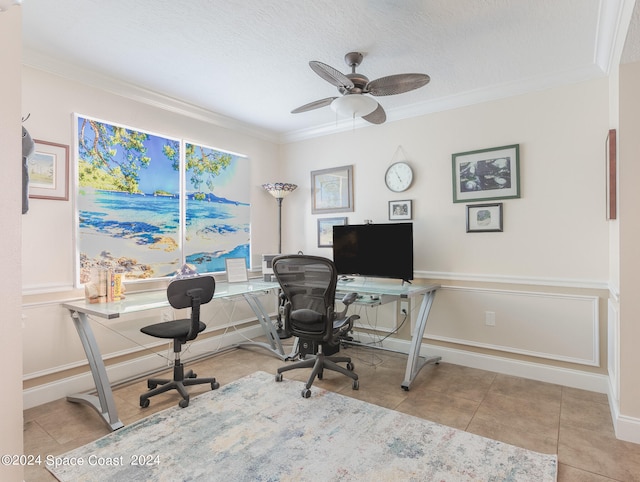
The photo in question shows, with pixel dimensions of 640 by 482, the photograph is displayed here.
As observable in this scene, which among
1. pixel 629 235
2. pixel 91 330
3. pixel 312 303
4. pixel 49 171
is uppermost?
pixel 49 171

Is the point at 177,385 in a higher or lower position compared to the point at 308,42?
lower

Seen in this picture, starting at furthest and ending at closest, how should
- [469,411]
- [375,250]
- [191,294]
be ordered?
1. [375,250]
2. [191,294]
3. [469,411]

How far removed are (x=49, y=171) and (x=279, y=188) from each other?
7.42 feet

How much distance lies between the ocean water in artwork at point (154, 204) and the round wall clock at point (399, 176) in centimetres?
171

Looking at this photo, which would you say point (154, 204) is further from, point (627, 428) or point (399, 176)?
point (627, 428)

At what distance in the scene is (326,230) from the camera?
428cm

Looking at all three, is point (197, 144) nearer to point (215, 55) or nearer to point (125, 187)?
point (125, 187)

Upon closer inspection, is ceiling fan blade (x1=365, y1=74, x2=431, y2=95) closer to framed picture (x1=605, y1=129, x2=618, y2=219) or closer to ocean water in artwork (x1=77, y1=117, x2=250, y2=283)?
framed picture (x1=605, y1=129, x2=618, y2=219)

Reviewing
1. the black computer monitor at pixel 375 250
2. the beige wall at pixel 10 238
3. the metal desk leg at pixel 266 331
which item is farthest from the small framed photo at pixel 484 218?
the beige wall at pixel 10 238

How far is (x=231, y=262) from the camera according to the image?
3.88m

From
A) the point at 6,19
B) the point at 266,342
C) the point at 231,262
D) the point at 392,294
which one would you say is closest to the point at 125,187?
the point at 231,262

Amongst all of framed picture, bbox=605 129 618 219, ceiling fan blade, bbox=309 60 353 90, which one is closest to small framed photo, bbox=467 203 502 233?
framed picture, bbox=605 129 618 219

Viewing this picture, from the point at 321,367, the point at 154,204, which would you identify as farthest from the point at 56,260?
the point at 321,367

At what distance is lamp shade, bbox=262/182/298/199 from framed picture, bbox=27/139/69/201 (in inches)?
82.1
